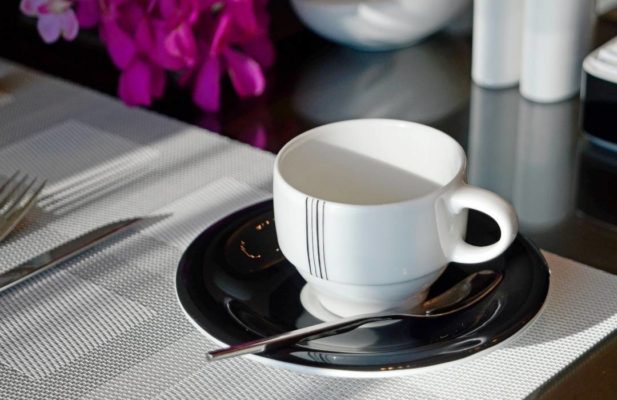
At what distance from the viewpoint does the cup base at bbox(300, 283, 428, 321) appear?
476 millimetres

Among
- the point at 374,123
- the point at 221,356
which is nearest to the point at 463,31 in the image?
the point at 374,123

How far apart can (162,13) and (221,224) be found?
0.94 feet

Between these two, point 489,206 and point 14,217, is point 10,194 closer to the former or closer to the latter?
point 14,217

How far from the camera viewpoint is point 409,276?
458 mm

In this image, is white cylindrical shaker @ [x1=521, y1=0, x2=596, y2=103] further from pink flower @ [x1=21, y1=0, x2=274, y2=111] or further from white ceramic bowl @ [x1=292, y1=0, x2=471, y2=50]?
pink flower @ [x1=21, y1=0, x2=274, y2=111]

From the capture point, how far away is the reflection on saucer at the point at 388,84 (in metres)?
0.80

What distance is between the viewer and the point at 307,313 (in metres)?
0.49

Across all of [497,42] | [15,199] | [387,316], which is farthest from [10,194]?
[497,42]

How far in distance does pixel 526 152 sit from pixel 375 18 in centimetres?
21

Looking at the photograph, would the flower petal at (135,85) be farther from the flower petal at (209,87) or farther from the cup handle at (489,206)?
the cup handle at (489,206)

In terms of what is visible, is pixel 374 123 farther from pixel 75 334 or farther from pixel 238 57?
pixel 238 57

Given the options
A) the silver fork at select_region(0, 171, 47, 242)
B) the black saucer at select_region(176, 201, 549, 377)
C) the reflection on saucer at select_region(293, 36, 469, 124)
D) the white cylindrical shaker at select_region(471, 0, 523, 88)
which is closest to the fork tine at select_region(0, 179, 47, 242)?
the silver fork at select_region(0, 171, 47, 242)

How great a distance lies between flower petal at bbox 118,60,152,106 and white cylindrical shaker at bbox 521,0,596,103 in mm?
299

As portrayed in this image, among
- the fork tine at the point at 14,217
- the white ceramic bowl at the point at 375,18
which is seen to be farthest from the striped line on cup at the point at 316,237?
the white ceramic bowl at the point at 375,18
